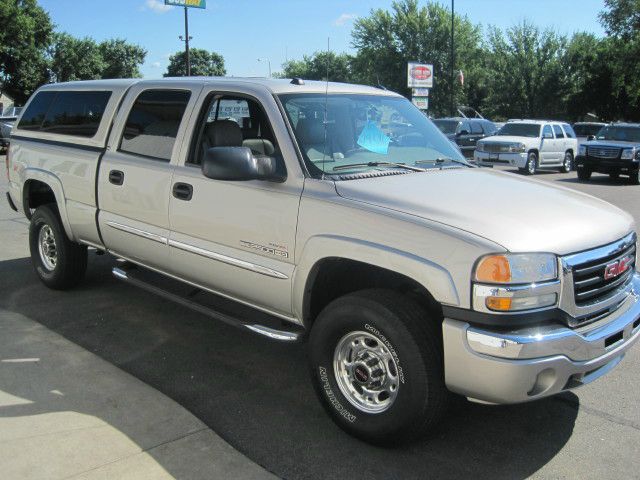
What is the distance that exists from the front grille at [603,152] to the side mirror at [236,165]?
1660cm

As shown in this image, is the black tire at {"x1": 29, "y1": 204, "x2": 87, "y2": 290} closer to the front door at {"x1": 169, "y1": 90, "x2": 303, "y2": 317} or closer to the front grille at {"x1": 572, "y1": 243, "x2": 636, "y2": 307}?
the front door at {"x1": 169, "y1": 90, "x2": 303, "y2": 317}

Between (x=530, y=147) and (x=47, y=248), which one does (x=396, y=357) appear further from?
(x=530, y=147)

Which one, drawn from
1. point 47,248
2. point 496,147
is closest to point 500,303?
point 47,248

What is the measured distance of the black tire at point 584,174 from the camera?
18.7m

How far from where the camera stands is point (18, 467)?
3037mm

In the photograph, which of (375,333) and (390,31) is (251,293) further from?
(390,31)

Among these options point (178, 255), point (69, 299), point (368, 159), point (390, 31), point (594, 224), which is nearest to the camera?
Answer: point (594, 224)

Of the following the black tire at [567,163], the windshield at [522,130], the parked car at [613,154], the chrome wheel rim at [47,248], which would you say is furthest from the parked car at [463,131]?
the chrome wheel rim at [47,248]

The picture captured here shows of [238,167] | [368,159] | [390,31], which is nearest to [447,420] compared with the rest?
[368,159]

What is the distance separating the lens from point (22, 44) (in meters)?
43.1

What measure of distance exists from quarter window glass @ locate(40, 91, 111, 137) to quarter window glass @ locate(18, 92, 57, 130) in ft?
0.30

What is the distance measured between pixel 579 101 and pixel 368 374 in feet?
154

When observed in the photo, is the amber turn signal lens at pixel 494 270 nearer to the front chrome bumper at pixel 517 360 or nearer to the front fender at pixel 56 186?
the front chrome bumper at pixel 517 360

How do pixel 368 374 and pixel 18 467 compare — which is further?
pixel 368 374
